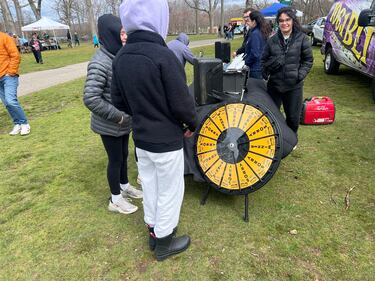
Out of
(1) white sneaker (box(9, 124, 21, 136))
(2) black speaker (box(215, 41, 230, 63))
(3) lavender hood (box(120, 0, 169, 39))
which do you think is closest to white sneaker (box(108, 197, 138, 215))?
(3) lavender hood (box(120, 0, 169, 39))

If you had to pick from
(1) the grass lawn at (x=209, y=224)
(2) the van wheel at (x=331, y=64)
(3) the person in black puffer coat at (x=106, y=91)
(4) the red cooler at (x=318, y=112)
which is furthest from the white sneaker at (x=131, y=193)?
(2) the van wheel at (x=331, y=64)

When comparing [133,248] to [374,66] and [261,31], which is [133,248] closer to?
[261,31]

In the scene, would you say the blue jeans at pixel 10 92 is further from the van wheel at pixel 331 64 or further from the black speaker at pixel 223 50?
the van wheel at pixel 331 64

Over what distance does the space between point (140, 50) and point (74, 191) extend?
227 centimetres

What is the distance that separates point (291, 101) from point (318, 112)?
5.01 feet

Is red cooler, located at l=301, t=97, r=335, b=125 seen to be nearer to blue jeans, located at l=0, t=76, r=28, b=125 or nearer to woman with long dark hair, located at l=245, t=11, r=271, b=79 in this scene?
woman with long dark hair, located at l=245, t=11, r=271, b=79

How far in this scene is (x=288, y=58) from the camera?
3.66 metres

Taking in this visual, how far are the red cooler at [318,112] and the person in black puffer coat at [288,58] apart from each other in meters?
1.42

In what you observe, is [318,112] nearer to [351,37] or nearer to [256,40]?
[256,40]

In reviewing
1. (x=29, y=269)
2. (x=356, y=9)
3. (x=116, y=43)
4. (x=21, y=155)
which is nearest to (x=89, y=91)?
(x=116, y=43)

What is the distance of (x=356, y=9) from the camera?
704 centimetres

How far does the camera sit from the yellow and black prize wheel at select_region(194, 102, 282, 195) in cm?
282

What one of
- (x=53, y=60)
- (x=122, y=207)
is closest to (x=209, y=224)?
(x=122, y=207)

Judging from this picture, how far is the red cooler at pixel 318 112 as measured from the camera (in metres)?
5.18
